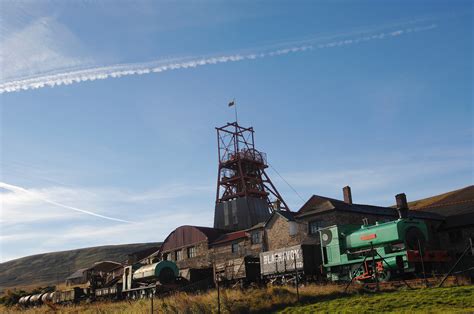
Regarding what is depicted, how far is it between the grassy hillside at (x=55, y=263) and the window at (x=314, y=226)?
69.1 metres

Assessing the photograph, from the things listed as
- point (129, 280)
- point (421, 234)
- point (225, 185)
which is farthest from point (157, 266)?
point (225, 185)

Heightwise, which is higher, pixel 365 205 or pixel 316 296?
pixel 365 205

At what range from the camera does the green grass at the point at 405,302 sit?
14309 millimetres

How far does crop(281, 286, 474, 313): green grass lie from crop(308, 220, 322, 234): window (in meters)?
15.3

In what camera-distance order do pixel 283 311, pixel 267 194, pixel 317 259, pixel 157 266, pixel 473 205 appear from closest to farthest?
1. pixel 283 311
2. pixel 317 259
3. pixel 157 266
4. pixel 473 205
5. pixel 267 194

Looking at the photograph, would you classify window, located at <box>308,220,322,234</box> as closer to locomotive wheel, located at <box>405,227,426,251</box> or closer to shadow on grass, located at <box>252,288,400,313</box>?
locomotive wheel, located at <box>405,227,426,251</box>

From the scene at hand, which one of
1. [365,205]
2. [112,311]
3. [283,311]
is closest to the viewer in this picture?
[283,311]

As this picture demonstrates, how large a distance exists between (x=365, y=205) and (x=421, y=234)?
14.0 m

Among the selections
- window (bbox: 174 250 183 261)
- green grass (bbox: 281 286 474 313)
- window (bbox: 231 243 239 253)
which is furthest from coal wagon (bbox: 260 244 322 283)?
window (bbox: 174 250 183 261)

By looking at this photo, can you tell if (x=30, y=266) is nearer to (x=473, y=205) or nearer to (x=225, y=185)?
(x=225, y=185)

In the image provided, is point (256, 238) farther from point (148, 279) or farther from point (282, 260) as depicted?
point (148, 279)

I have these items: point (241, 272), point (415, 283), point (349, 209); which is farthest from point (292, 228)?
point (415, 283)

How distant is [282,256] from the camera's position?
1078 inches

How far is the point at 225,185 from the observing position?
5238cm
